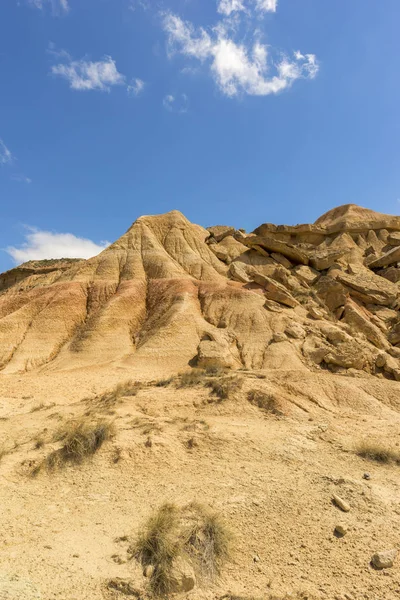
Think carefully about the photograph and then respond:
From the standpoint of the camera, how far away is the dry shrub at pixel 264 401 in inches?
429

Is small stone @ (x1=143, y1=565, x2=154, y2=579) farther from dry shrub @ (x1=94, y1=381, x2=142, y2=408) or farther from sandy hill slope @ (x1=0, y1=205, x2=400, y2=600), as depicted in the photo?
dry shrub @ (x1=94, y1=381, x2=142, y2=408)

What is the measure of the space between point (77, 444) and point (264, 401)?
5.72 metres

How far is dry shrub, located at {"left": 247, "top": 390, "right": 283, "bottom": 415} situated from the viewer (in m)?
10.9

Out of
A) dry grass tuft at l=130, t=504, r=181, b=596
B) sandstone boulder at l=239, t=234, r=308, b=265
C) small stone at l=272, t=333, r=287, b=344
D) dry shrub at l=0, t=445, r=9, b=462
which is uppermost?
sandstone boulder at l=239, t=234, r=308, b=265

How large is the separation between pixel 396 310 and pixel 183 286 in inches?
545

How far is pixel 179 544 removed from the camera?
5.14 m

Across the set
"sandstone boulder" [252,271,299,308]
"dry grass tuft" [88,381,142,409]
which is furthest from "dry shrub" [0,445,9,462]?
"sandstone boulder" [252,271,299,308]

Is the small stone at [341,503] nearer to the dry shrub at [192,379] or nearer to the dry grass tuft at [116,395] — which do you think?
the dry grass tuft at [116,395]

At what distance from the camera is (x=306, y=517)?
19.4 feet

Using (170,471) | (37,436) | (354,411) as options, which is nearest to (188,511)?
(170,471)

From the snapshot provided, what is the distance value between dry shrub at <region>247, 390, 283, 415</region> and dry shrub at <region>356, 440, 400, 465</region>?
263cm

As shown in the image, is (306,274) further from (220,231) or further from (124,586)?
(124,586)

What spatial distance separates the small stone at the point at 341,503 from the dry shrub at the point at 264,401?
438cm

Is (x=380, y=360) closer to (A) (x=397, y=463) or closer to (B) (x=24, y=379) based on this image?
(A) (x=397, y=463)
